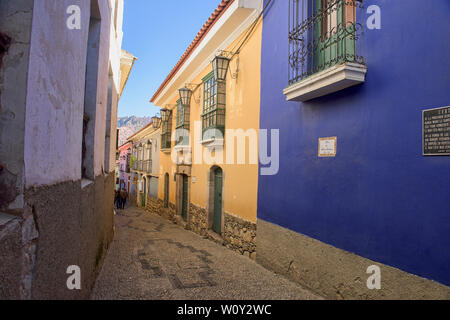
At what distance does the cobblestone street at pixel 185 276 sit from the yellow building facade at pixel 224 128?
849 mm

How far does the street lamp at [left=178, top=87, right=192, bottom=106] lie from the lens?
11246 millimetres

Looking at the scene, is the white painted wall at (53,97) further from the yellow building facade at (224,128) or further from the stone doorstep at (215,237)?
the stone doorstep at (215,237)

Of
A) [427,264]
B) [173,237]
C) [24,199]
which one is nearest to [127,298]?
[24,199]

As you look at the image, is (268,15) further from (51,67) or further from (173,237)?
(173,237)

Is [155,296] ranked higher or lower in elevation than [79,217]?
lower

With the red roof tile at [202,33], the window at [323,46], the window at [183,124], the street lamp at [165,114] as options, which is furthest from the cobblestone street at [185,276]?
the street lamp at [165,114]

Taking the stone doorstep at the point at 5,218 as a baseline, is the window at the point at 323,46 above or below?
above

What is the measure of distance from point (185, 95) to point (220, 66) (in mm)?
3856

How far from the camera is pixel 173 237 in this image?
30.1 ft

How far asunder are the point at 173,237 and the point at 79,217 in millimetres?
6508

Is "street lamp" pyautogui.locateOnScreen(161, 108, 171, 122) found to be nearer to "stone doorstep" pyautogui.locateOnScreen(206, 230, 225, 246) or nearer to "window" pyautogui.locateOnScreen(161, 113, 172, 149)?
"window" pyautogui.locateOnScreen(161, 113, 172, 149)

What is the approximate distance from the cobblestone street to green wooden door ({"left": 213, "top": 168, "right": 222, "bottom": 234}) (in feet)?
4.53

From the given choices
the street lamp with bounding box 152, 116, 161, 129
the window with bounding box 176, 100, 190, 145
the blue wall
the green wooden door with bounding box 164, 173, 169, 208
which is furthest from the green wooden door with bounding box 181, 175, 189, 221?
the blue wall

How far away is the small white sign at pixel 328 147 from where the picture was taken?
4238 millimetres
